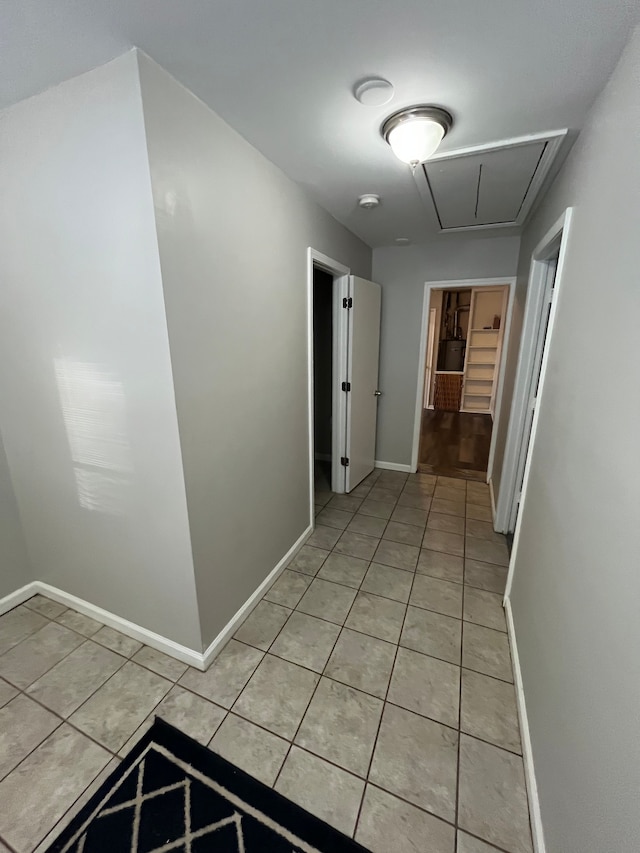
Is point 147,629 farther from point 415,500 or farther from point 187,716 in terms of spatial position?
point 415,500

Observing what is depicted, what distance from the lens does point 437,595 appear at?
217 cm

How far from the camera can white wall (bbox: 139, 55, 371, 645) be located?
1.30 metres

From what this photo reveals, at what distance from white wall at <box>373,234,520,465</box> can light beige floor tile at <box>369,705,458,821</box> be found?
2821mm

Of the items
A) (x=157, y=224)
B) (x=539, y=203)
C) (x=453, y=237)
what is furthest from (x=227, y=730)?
(x=453, y=237)

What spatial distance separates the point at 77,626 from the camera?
1.93 m

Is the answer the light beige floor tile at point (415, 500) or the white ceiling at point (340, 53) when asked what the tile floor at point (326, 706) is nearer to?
the light beige floor tile at point (415, 500)

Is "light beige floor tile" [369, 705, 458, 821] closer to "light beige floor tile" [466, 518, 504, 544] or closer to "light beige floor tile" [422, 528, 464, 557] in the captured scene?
"light beige floor tile" [422, 528, 464, 557]

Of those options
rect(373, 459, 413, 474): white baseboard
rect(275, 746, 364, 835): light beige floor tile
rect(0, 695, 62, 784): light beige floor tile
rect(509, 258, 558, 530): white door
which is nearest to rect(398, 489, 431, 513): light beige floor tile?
rect(373, 459, 413, 474): white baseboard

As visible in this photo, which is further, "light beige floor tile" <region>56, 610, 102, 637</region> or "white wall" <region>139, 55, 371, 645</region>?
"light beige floor tile" <region>56, 610, 102, 637</region>

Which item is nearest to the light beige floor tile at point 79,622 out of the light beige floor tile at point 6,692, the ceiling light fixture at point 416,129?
the light beige floor tile at point 6,692

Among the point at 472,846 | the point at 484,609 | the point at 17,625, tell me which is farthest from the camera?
the point at 484,609

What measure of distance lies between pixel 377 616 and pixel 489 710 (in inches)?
26.1

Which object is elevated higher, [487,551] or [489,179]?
[489,179]

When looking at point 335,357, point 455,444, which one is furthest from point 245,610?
point 455,444
